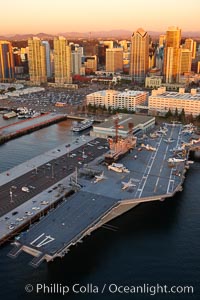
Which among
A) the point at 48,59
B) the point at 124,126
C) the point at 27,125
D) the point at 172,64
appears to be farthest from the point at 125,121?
the point at 48,59

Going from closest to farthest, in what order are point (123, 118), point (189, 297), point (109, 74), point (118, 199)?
point (189, 297) < point (118, 199) < point (123, 118) < point (109, 74)

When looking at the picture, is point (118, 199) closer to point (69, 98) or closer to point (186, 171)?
point (186, 171)

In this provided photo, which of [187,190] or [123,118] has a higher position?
[123,118]

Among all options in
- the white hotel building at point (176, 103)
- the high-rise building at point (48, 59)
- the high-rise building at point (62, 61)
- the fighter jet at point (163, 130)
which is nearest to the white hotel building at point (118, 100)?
the white hotel building at point (176, 103)

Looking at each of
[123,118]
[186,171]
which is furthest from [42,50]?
[186,171]

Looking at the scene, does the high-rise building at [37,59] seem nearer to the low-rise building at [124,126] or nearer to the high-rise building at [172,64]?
the high-rise building at [172,64]

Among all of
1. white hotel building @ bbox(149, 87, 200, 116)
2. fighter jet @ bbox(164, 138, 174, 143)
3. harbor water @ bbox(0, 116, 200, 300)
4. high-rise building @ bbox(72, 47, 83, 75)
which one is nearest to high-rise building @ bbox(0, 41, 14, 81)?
high-rise building @ bbox(72, 47, 83, 75)

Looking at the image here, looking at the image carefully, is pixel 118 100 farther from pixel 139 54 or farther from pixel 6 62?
pixel 6 62
